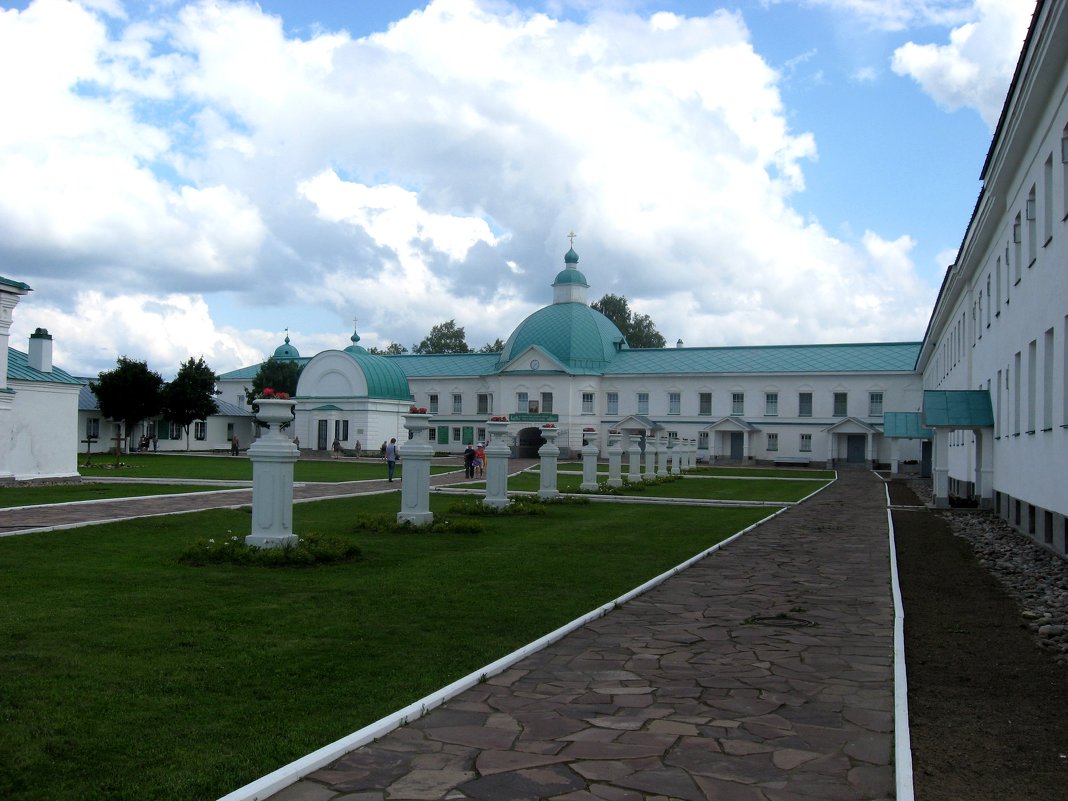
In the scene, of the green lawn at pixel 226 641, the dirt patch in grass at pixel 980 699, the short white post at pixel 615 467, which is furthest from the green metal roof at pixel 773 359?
the dirt patch in grass at pixel 980 699

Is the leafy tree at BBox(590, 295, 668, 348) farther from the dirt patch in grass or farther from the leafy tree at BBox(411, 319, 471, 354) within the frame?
the dirt patch in grass

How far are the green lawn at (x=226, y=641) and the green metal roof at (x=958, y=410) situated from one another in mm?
9550

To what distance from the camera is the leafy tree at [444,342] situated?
4161 inches

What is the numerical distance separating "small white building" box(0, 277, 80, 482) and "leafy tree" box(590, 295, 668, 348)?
72983mm

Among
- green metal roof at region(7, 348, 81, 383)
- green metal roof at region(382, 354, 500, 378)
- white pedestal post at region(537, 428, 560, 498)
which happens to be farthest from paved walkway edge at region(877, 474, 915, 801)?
green metal roof at region(382, 354, 500, 378)

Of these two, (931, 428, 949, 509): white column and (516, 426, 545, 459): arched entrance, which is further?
(516, 426, 545, 459): arched entrance

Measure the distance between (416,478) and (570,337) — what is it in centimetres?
5513

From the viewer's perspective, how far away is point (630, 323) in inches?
3839

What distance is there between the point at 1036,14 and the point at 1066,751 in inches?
383

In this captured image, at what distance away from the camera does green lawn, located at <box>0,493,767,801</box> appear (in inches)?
182

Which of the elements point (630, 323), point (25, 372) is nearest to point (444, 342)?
point (630, 323)

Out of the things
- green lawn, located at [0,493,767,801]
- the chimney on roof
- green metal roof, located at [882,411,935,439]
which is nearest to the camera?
green lawn, located at [0,493,767,801]

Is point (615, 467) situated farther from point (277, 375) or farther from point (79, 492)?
point (277, 375)

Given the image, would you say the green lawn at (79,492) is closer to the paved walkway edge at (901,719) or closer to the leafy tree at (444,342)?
the paved walkway edge at (901,719)
